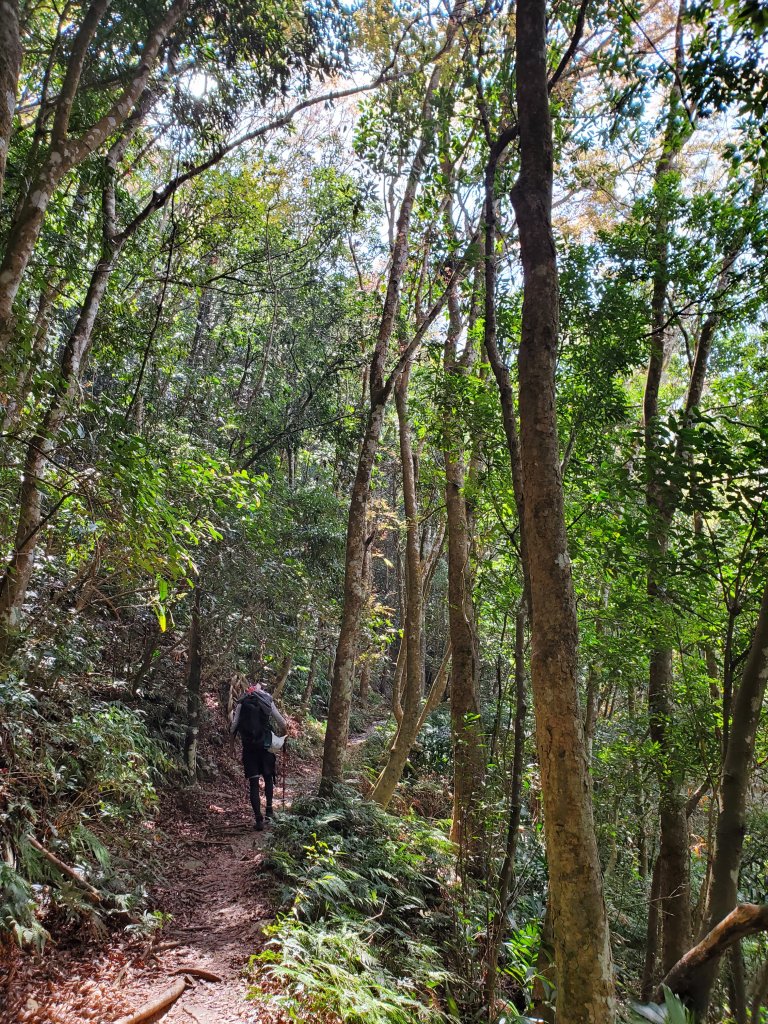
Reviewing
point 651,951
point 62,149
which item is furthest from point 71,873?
point 651,951

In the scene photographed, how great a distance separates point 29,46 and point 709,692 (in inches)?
565

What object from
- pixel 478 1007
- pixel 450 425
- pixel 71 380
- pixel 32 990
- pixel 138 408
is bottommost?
pixel 478 1007

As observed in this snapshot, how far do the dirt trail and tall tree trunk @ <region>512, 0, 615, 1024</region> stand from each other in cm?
235

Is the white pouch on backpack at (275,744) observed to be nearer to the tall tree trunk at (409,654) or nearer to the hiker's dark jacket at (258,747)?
the hiker's dark jacket at (258,747)

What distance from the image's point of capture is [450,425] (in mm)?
6941

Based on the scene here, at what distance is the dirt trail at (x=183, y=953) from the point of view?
12.9 ft

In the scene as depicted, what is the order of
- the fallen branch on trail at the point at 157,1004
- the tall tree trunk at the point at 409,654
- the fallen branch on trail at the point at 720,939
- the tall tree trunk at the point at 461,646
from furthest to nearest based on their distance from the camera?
the tall tree trunk at the point at 409,654 → the tall tree trunk at the point at 461,646 → the fallen branch on trail at the point at 157,1004 → the fallen branch on trail at the point at 720,939

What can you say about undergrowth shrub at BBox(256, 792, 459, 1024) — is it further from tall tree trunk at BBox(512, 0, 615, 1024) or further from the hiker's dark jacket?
tall tree trunk at BBox(512, 0, 615, 1024)

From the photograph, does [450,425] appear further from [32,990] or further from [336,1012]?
[32,990]

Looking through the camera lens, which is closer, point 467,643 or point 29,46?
point 29,46

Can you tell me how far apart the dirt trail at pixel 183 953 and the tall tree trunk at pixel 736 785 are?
3.24m

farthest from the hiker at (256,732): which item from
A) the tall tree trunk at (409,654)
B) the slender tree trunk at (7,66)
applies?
the slender tree trunk at (7,66)

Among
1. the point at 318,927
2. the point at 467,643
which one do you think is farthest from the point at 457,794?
the point at 318,927

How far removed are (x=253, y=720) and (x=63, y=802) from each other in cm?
335
